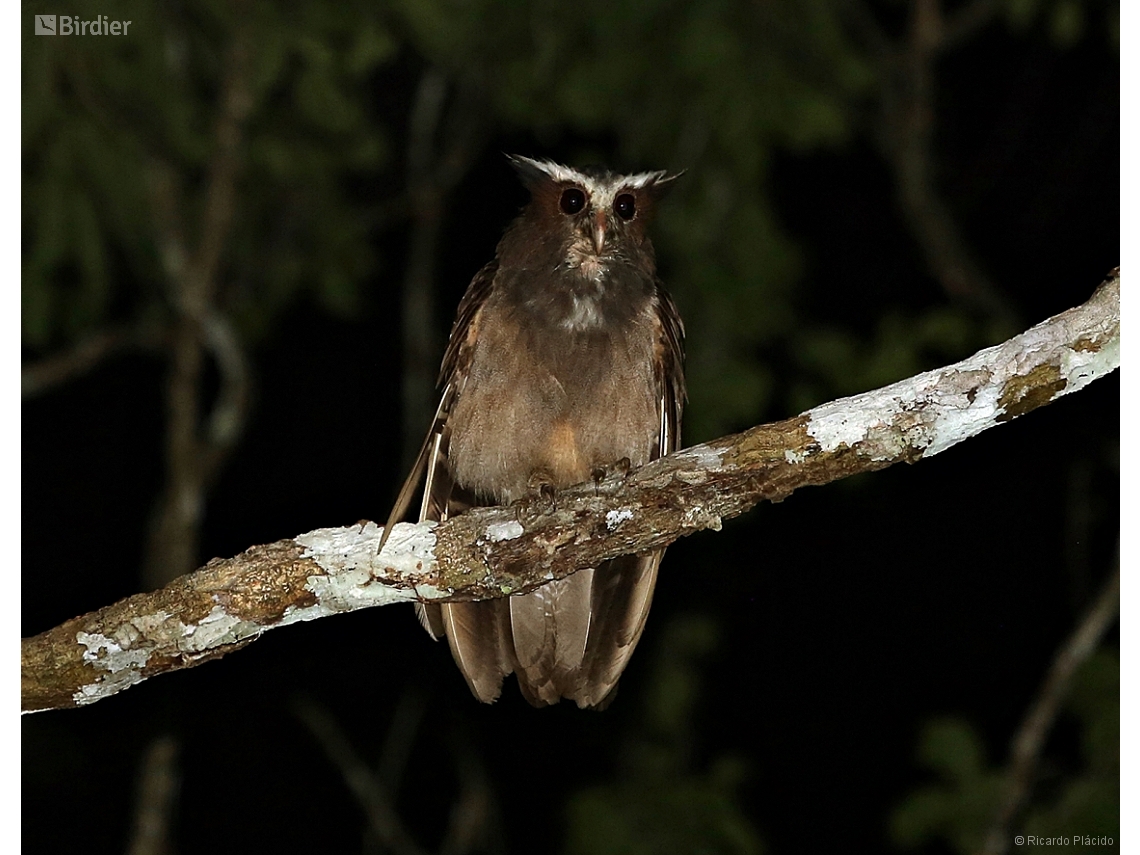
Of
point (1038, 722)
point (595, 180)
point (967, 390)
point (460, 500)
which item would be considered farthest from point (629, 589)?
point (1038, 722)

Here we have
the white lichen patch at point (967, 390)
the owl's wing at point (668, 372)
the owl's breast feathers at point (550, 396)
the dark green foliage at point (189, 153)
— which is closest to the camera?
the white lichen patch at point (967, 390)

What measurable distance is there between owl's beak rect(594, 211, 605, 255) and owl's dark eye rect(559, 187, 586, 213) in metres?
0.06

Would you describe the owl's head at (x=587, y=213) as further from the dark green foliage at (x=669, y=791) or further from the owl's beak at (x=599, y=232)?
the dark green foliage at (x=669, y=791)

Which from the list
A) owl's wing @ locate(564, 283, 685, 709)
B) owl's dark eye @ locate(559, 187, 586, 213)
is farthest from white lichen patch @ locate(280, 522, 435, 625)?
owl's dark eye @ locate(559, 187, 586, 213)

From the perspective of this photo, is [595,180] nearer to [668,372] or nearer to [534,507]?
[668,372]

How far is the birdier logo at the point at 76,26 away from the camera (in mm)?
4098

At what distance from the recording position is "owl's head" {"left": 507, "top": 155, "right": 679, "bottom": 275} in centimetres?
328

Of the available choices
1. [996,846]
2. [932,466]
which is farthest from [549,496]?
[996,846]

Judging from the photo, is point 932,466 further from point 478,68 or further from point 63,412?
point 63,412

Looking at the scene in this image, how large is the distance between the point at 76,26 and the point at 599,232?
7.04 ft

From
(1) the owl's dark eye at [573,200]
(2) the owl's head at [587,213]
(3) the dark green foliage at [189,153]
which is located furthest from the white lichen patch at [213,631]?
(3) the dark green foliage at [189,153]

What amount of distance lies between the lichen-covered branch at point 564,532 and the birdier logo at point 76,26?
8.21ft

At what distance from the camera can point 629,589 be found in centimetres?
332

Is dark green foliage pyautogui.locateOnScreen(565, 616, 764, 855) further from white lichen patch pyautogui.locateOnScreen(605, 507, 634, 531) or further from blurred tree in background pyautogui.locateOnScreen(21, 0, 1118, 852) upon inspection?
white lichen patch pyautogui.locateOnScreen(605, 507, 634, 531)
